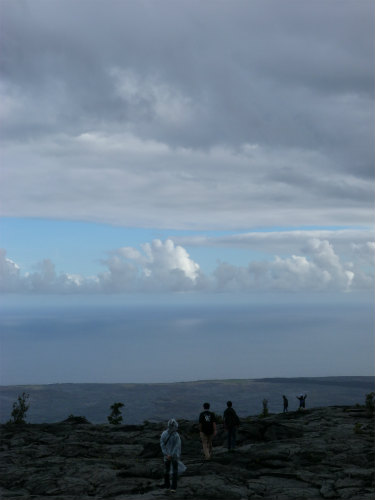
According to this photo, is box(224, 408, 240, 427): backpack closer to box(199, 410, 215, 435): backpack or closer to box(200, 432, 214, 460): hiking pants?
A: box(200, 432, 214, 460): hiking pants

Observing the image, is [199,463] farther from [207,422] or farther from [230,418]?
[230,418]

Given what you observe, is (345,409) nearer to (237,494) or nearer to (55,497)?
(237,494)

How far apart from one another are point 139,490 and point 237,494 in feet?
11.1

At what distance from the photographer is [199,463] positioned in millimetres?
21344

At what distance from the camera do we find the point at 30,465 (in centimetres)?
2386

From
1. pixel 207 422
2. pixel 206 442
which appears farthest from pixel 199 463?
pixel 207 422

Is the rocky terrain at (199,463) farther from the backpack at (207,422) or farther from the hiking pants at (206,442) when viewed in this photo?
the backpack at (207,422)

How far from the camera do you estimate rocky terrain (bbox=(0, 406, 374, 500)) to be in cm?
1827

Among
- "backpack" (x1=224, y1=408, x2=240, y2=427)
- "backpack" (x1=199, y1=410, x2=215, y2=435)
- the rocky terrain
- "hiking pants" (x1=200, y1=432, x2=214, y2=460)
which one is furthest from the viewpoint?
"backpack" (x1=224, y1=408, x2=240, y2=427)

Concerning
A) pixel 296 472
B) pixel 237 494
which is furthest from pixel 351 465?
pixel 237 494

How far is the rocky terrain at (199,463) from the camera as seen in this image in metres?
18.3

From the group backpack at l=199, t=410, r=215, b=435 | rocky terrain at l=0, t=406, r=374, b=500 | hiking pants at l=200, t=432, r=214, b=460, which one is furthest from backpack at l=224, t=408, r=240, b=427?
backpack at l=199, t=410, r=215, b=435

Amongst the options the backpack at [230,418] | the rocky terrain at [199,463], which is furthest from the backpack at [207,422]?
the backpack at [230,418]

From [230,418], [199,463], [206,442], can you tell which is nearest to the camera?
[199,463]
